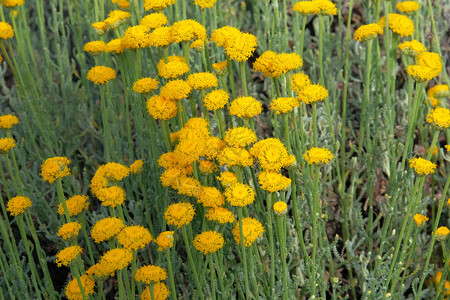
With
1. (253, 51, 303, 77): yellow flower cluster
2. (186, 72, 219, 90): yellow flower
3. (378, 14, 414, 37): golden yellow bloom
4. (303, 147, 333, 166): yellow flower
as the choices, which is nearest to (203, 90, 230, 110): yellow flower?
(186, 72, 219, 90): yellow flower

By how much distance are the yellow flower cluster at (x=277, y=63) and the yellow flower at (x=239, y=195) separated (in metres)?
0.39

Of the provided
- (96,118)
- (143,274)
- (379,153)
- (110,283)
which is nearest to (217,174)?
(143,274)

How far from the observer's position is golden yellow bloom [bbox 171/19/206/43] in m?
1.49

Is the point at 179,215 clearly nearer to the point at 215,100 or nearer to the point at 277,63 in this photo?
the point at 215,100

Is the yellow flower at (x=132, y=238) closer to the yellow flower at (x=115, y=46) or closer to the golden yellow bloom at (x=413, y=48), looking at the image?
the yellow flower at (x=115, y=46)

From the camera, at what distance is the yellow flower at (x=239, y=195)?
1229 millimetres

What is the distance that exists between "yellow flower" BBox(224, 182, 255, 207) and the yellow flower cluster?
39 centimetres

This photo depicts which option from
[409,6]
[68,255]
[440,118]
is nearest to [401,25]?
[409,6]

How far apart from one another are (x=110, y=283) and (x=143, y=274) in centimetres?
78

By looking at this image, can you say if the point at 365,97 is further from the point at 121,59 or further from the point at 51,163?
the point at 51,163

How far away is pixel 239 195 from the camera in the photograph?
4.05 ft

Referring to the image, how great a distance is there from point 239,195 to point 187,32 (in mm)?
538

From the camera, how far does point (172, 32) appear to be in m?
1.53

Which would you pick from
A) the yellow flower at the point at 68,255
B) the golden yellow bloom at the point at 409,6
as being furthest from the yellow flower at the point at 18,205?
the golden yellow bloom at the point at 409,6
